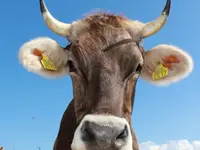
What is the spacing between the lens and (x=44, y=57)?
7930 millimetres

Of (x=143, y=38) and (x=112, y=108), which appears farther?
(x=143, y=38)

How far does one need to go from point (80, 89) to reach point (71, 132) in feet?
5.22

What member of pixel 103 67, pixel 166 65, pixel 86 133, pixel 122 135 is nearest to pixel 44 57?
pixel 103 67

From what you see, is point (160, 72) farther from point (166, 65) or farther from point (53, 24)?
point (53, 24)

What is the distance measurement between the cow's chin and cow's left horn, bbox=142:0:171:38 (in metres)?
2.92

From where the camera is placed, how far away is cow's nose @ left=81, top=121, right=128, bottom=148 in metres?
4.98

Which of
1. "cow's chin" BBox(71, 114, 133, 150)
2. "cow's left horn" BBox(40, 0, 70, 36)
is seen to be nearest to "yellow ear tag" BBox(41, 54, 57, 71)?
"cow's left horn" BBox(40, 0, 70, 36)

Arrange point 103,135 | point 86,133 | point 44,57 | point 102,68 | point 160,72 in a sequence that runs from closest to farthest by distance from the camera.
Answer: point 103,135
point 86,133
point 102,68
point 44,57
point 160,72

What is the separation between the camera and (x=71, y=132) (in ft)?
25.6

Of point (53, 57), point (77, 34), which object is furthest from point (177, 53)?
point (53, 57)

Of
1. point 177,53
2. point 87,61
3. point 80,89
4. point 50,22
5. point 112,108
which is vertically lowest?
point 112,108

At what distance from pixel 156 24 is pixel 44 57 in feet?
8.38

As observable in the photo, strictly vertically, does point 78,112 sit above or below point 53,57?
below

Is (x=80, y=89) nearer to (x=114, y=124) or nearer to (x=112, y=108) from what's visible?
(x=112, y=108)
